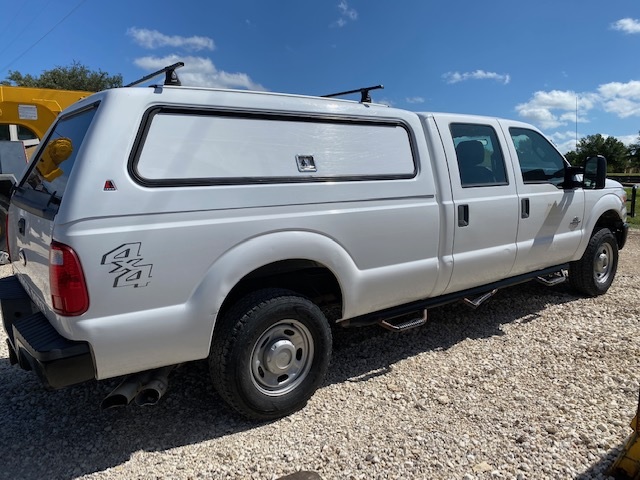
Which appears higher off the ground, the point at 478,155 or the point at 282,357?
the point at 478,155

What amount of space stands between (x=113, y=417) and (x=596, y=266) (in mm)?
5267

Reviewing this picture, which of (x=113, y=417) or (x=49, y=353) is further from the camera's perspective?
(x=113, y=417)

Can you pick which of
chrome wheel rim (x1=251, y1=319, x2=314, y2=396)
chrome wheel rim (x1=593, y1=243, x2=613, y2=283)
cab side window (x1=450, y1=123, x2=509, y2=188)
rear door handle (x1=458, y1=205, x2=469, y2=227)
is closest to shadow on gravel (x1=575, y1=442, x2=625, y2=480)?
chrome wheel rim (x1=251, y1=319, x2=314, y2=396)

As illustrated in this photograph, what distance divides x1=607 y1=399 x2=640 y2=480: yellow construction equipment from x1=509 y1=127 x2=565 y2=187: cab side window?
2611 mm

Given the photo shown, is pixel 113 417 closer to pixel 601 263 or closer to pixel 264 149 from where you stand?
pixel 264 149

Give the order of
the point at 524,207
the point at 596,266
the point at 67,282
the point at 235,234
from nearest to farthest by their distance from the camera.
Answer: the point at 67,282 < the point at 235,234 < the point at 524,207 < the point at 596,266

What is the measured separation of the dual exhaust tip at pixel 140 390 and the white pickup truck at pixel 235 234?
0.04ft

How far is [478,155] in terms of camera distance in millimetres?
4391

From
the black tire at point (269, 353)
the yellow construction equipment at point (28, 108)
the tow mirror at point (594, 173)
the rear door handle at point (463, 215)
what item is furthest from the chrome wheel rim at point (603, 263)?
the yellow construction equipment at point (28, 108)

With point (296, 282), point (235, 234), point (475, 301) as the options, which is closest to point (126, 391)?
point (235, 234)

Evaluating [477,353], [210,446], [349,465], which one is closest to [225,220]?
[210,446]

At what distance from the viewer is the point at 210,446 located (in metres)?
2.98

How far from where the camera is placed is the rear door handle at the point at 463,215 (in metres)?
4.00

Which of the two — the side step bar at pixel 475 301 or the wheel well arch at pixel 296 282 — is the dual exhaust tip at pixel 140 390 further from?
the side step bar at pixel 475 301
